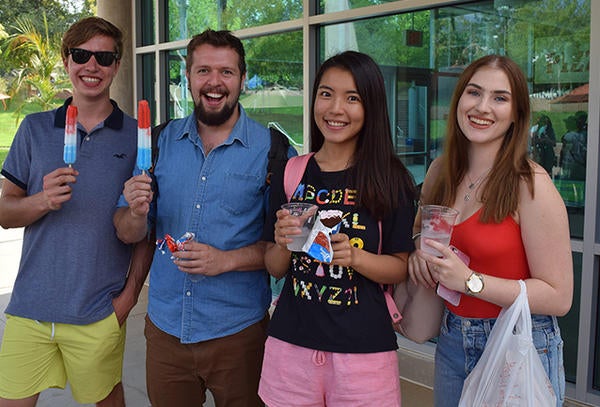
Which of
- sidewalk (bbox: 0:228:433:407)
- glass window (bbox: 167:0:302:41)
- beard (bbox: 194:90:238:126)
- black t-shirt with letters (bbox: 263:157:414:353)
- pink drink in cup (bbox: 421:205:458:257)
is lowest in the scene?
sidewalk (bbox: 0:228:433:407)

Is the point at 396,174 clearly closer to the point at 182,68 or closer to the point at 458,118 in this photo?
the point at 458,118

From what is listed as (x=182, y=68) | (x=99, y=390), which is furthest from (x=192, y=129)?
(x=182, y=68)

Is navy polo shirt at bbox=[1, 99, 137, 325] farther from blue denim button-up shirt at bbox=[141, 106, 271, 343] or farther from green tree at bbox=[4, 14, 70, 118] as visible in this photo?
green tree at bbox=[4, 14, 70, 118]

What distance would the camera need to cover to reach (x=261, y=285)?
2.79m

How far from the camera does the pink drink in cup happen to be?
2039mm

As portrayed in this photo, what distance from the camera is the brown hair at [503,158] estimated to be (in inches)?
80.6

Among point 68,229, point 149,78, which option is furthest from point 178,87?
point 68,229

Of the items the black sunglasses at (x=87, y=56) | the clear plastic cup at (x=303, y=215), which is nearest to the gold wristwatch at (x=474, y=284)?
the clear plastic cup at (x=303, y=215)

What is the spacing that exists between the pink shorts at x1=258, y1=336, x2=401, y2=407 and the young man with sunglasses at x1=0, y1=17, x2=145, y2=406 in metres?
1.05

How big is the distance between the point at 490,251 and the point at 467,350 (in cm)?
38

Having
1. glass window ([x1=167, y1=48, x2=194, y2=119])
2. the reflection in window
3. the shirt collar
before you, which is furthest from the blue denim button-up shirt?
the reflection in window

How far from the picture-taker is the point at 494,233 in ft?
6.77

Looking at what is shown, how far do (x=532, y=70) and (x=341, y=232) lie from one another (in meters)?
2.55

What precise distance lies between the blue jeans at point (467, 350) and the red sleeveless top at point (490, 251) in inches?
2.1
